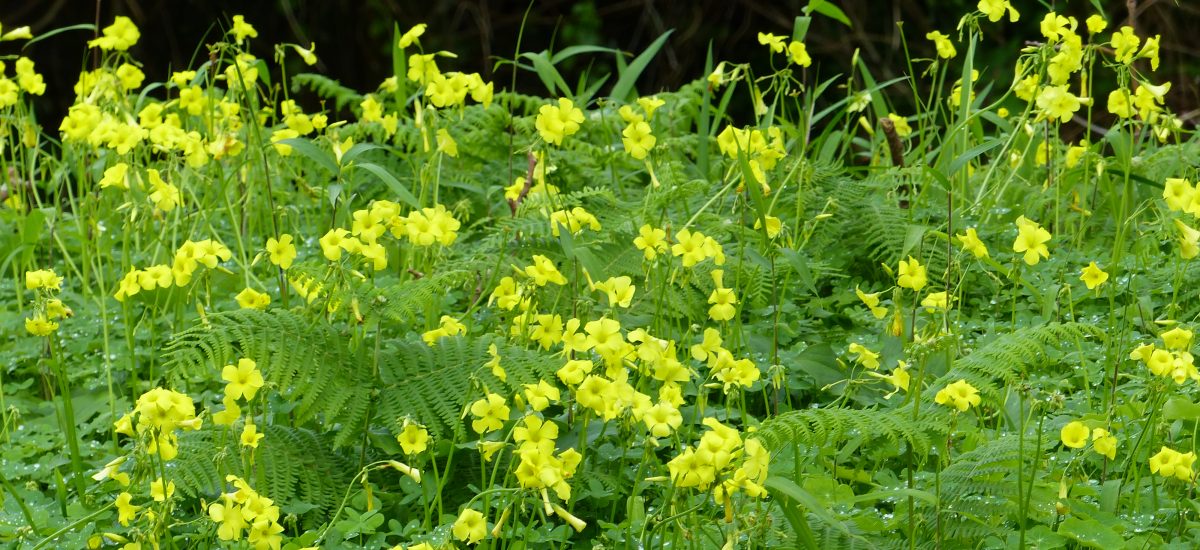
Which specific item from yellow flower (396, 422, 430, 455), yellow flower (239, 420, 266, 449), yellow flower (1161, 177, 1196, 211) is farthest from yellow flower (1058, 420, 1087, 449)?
yellow flower (239, 420, 266, 449)

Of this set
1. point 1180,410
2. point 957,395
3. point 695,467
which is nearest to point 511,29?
point 1180,410

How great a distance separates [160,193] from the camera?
2465 mm

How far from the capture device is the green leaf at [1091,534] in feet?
5.82

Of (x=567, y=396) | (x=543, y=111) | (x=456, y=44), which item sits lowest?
(x=456, y=44)

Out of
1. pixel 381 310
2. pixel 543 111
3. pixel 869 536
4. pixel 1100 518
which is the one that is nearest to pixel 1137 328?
pixel 1100 518

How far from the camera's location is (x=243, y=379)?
6.04ft

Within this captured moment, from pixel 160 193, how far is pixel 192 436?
1.71 feet

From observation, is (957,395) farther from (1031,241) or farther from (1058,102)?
(1058,102)

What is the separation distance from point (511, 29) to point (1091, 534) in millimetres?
7107

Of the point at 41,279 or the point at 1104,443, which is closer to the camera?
the point at 1104,443

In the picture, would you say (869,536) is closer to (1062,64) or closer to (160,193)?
(1062,64)

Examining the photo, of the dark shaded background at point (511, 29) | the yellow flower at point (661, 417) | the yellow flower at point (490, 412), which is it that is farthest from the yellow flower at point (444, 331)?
the dark shaded background at point (511, 29)

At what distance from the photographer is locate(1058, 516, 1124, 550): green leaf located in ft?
5.82

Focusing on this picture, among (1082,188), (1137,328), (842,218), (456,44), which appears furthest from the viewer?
(456,44)
